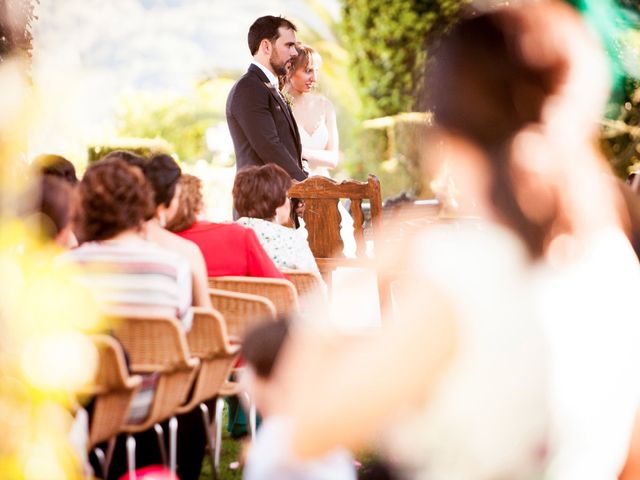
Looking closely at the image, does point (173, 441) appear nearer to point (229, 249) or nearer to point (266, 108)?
point (229, 249)

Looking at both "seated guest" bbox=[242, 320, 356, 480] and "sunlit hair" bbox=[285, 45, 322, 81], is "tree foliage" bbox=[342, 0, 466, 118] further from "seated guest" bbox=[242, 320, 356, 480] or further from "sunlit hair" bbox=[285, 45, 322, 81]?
"seated guest" bbox=[242, 320, 356, 480]

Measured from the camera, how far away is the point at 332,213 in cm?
480

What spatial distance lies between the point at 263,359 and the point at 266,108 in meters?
3.40

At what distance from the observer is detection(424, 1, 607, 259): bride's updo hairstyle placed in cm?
104

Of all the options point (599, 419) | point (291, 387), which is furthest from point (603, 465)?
point (291, 387)

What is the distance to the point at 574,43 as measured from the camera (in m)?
1.04

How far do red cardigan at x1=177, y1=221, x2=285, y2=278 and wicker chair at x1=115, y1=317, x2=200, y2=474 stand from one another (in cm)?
83

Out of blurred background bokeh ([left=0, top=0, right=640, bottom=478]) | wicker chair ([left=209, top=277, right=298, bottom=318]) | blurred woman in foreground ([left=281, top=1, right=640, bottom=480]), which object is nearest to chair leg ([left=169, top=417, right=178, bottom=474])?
wicker chair ([left=209, top=277, right=298, bottom=318])

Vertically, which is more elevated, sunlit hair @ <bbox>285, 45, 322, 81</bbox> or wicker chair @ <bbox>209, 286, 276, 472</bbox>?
sunlit hair @ <bbox>285, 45, 322, 81</bbox>

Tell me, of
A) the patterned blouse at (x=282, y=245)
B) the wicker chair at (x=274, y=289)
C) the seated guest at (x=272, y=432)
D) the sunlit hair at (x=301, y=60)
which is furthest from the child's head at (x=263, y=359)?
the sunlit hair at (x=301, y=60)

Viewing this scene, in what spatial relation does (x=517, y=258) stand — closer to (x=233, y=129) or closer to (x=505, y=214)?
(x=505, y=214)

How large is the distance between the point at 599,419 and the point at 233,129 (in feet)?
14.9

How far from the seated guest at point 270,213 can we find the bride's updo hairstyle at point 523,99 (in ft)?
11.1

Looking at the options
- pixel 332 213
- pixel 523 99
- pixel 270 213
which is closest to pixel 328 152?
pixel 332 213
